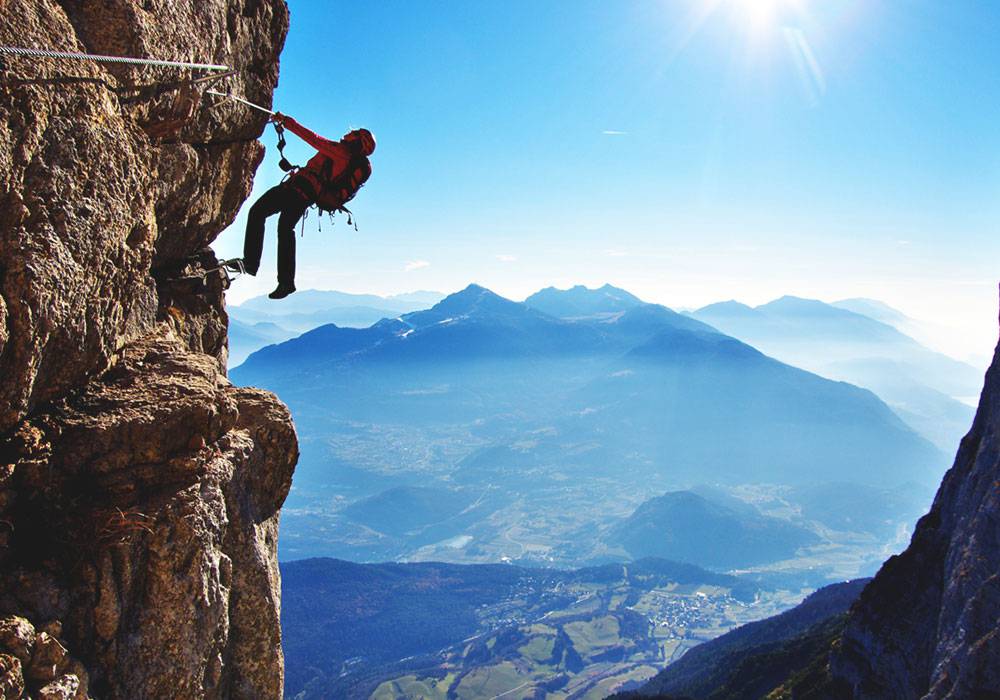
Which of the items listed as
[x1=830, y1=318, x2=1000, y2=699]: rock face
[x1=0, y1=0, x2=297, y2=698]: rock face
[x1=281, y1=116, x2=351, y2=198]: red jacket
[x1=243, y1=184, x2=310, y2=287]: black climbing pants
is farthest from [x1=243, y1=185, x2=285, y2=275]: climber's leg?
[x1=830, y1=318, x2=1000, y2=699]: rock face

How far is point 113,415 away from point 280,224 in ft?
15.7

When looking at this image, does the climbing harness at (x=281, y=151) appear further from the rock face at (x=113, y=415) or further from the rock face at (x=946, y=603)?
the rock face at (x=946, y=603)

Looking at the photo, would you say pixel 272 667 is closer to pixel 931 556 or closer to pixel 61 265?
pixel 61 265

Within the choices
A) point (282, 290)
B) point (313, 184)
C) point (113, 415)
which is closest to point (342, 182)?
point (313, 184)

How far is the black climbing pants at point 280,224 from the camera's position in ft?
32.9

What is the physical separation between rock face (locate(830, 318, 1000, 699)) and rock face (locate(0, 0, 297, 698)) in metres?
30.7

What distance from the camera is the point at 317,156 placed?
9805 mm

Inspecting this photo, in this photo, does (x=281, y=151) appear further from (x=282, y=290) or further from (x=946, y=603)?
(x=946, y=603)

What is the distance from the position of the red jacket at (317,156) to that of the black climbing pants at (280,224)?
28cm

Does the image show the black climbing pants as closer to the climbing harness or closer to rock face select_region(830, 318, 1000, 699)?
the climbing harness

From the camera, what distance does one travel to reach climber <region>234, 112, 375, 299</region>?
968cm

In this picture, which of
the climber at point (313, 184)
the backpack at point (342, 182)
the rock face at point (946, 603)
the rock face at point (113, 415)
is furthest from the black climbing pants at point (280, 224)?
the rock face at point (946, 603)

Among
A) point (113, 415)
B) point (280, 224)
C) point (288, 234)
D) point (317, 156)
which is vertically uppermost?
point (317, 156)

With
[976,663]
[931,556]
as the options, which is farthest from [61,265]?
[931,556]
